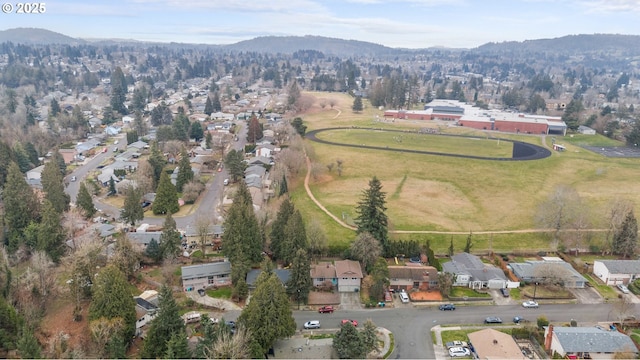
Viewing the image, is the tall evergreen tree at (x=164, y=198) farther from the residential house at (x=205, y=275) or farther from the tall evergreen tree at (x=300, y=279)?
the tall evergreen tree at (x=300, y=279)

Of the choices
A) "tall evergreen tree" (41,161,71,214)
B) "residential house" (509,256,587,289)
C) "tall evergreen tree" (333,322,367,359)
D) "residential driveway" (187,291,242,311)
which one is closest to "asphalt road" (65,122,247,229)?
"tall evergreen tree" (41,161,71,214)

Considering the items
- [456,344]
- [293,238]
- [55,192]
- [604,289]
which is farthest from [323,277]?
[55,192]

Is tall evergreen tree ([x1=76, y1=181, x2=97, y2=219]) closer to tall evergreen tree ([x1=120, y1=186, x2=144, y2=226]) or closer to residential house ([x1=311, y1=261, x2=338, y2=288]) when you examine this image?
tall evergreen tree ([x1=120, y1=186, x2=144, y2=226])

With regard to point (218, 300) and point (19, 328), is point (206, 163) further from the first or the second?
point (19, 328)

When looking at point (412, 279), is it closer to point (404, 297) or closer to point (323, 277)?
point (404, 297)

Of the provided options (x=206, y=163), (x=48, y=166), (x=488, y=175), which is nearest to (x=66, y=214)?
(x=48, y=166)

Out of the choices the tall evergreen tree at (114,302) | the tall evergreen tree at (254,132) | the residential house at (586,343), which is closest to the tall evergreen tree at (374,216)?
the residential house at (586,343)
